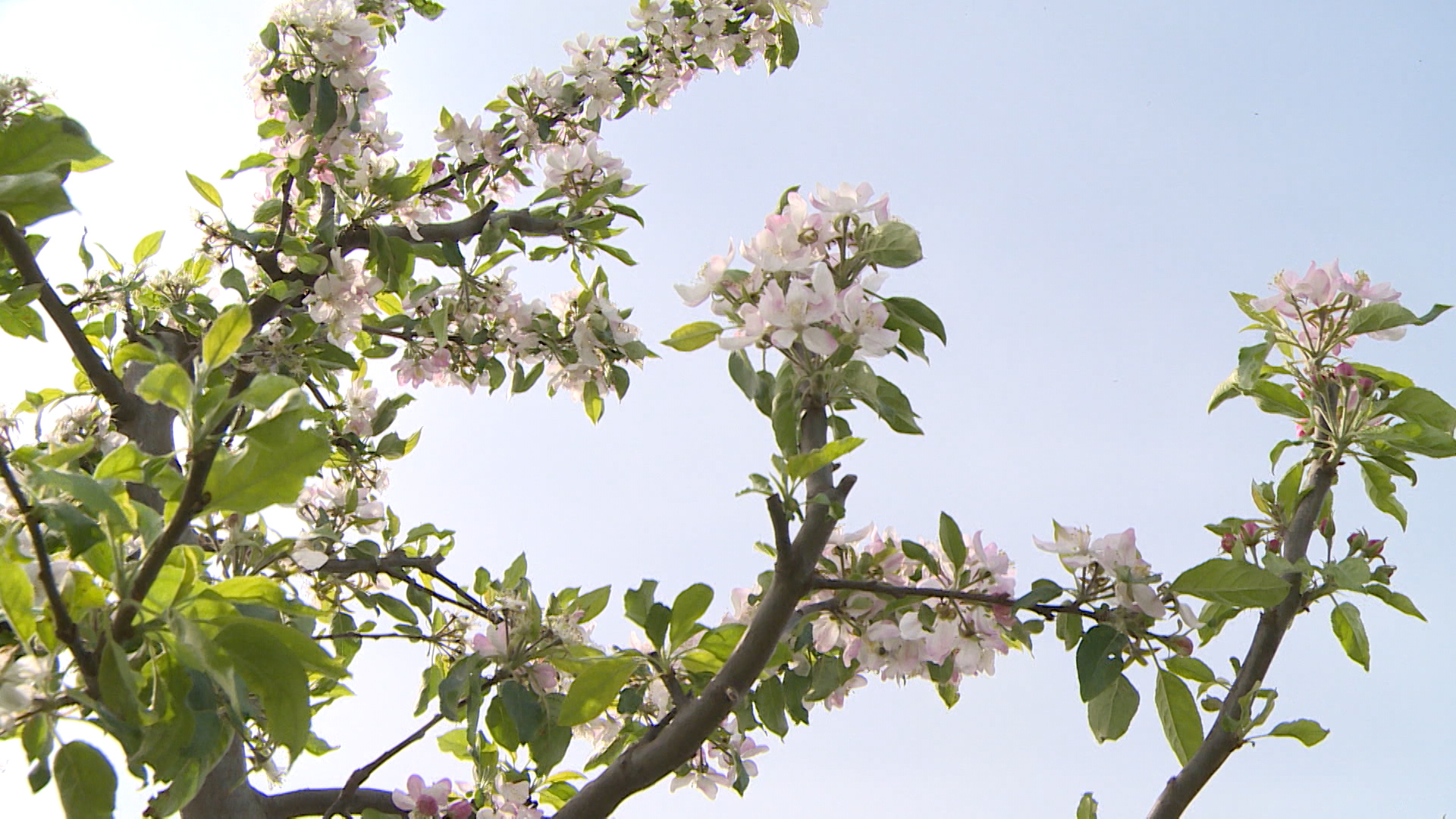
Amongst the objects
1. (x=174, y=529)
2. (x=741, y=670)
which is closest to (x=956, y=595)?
(x=741, y=670)

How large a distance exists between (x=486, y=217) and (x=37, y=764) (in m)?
1.82

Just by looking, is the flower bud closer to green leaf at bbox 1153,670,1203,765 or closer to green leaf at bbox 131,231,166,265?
green leaf at bbox 1153,670,1203,765

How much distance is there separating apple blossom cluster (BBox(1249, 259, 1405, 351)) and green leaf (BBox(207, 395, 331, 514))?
1.46m

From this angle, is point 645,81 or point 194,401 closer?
point 194,401

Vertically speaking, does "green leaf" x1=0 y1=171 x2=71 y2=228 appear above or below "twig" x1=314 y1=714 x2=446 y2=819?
above

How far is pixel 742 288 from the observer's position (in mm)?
1412

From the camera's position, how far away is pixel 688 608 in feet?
5.17

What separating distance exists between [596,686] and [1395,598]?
1158mm

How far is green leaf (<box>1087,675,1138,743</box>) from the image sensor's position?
4.80ft

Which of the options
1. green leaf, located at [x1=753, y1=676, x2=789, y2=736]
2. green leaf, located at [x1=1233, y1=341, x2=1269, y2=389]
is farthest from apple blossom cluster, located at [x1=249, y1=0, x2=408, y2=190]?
green leaf, located at [x1=1233, y1=341, x2=1269, y2=389]

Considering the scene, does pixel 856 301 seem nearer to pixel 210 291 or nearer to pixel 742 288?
pixel 742 288

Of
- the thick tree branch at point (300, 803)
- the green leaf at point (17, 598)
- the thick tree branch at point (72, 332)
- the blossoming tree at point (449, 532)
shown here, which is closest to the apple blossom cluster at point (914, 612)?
the blossoming tree at point (449, 532)

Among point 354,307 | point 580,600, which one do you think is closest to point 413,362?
point 354,307

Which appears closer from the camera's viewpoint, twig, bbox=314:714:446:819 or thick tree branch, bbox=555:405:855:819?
thick tree branch, bbox=555:405:855:819
